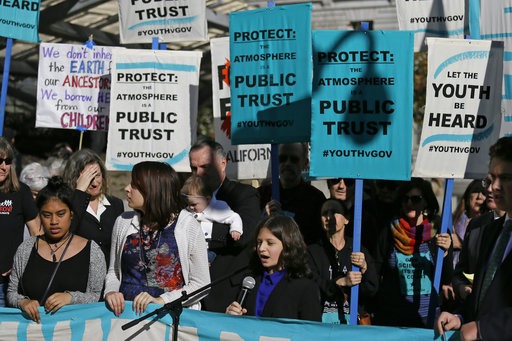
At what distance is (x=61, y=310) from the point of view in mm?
5703

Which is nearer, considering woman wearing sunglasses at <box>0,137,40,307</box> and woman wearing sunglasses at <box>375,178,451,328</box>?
woman wearing sunglasses at <box>0,137,40,307</box>

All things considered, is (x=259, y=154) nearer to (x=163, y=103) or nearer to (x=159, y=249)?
(x=163, y=103)

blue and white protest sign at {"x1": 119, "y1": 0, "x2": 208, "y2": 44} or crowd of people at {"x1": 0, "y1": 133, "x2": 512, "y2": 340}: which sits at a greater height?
blue and white protest sign at {"x1": 119, "y1": 0, "x2": 208, "y2": 44}

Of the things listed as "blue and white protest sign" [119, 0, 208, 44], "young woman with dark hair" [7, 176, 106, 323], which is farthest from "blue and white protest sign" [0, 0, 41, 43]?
"young woman with dark hair" [7, 176, 106, 323]

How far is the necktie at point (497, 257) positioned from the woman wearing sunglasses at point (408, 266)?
2415 millimetres

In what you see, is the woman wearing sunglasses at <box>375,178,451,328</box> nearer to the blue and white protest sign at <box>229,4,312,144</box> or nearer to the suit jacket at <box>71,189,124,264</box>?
the blue and white protest sign at <box>229,4,312,144</box>

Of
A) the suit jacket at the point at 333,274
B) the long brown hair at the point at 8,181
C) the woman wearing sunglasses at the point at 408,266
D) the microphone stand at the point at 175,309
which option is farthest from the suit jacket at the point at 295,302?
the long brown hair at the point at 8,181

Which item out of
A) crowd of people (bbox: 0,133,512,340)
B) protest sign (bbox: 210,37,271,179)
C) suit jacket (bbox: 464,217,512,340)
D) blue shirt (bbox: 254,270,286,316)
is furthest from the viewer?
protest sign (bbox: 210,37,271,179)

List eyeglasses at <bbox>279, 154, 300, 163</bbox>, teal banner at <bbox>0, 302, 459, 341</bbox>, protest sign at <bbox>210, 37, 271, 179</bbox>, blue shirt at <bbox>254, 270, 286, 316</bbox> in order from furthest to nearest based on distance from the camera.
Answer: protest sign at <bbox>210, 37, 271, 179</bbox>, eyeglasses at <bbox>279, 154, 300, 163</bbox>, blue shirt at <bbox>254, 270, 286, 316</bbox>, teal banner at <bbox>0, 302, 459, 341</bbox>

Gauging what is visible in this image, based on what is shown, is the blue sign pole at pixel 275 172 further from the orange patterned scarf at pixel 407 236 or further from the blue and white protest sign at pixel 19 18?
the blue and white protest sign at pixel 19 18

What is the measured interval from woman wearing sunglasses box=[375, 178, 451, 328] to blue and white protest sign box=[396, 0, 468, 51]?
5.83ft

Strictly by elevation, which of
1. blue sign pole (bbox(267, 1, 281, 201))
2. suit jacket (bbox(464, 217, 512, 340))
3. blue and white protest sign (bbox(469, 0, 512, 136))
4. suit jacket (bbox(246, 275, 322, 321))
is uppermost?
blue and white protest sign (bbox(469, 0, 512, 136))

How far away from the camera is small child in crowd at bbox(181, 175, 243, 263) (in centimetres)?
642

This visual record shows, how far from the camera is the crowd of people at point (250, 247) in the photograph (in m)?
4.94
